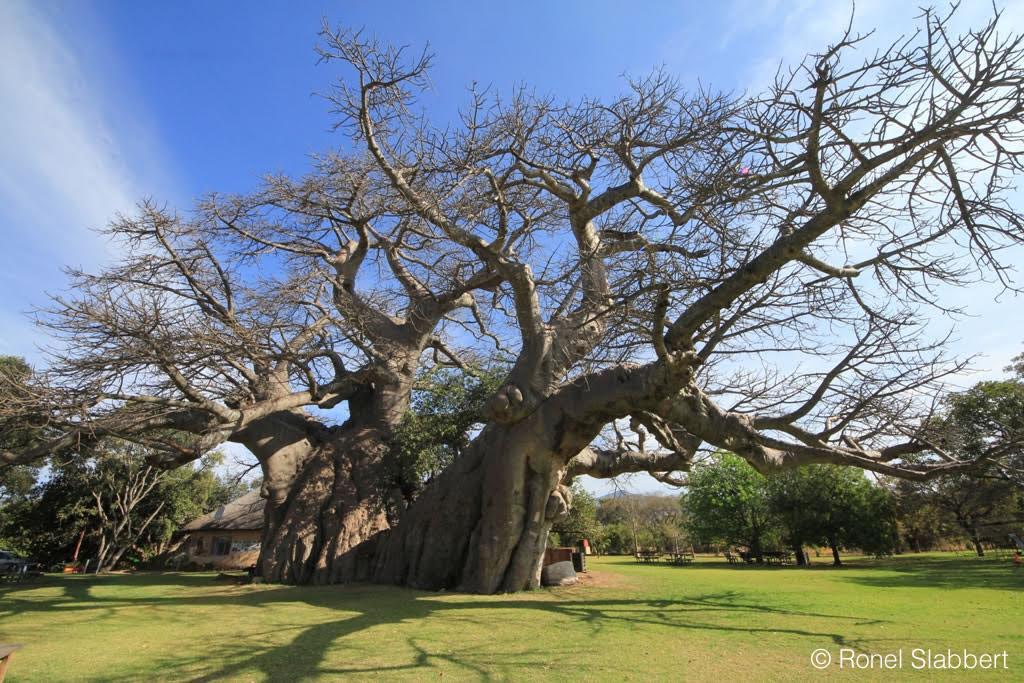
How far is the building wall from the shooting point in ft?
71.3

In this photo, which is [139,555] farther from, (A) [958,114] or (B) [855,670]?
(A) [958,114]

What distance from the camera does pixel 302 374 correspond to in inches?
427

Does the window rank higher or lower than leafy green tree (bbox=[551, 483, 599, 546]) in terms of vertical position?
lower

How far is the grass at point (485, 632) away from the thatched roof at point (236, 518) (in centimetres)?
1388

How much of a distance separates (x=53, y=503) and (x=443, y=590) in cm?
2167

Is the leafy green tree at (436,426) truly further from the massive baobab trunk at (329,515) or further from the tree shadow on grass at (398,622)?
the tree shadow on grass at (398,622)

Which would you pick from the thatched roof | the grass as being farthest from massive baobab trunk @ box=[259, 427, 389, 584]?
the thatched roof

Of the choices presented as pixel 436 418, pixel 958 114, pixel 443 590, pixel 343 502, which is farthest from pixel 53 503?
pixel 958 114

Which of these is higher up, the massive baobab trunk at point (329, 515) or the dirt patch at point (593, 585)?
the massive baobab trunk at point (329, 515)

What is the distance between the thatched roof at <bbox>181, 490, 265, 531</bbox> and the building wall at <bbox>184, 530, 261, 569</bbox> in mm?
325

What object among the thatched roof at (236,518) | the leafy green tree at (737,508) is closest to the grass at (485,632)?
the thatched roof at (236,518)

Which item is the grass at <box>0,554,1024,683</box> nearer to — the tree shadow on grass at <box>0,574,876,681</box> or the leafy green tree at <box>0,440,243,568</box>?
the tree shadow on grass at <box>0,574,876,681</box>

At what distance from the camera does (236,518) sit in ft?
77.8

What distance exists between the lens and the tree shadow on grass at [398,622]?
4441mm
